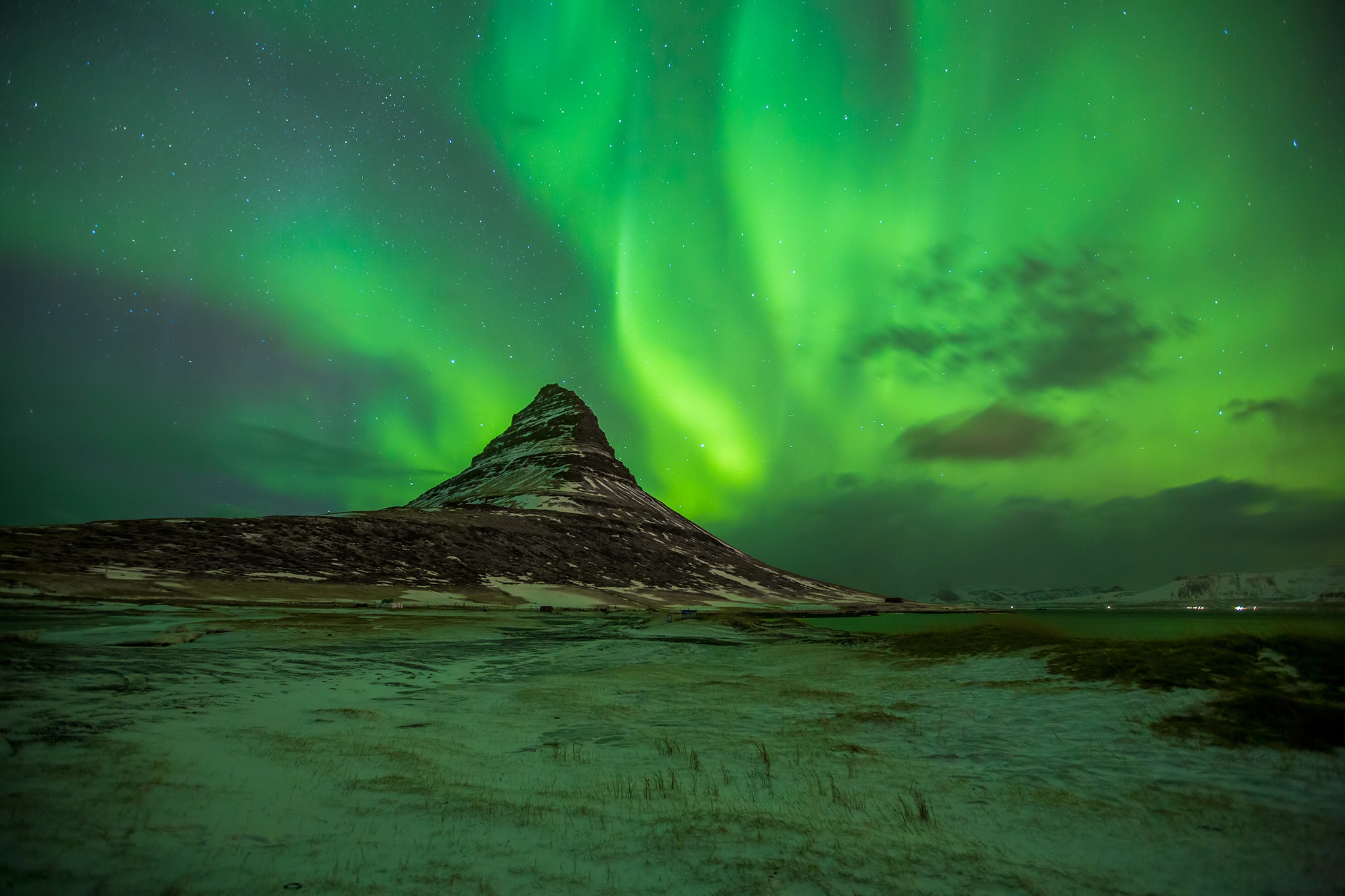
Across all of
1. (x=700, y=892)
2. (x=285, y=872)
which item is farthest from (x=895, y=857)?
(x=285, y=872)

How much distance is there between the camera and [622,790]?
9133 millimetres

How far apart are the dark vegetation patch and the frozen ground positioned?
69 centimetres

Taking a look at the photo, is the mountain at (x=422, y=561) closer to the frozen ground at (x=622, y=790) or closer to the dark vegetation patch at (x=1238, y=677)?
the frozen ground at (x=622, y=790)

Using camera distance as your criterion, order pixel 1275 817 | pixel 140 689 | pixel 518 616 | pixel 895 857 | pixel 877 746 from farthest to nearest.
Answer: pixel 518 616 < pixel 140 689 < pixel 877 746 < pixel 1275 817 < pixel 895 857

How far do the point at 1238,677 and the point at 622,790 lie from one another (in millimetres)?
15102

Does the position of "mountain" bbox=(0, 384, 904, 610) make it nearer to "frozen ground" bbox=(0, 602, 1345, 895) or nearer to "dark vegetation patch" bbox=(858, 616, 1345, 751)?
"frozen ground" bbox=(0, 602, 1345, 895)

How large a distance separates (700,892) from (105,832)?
20.2 ft

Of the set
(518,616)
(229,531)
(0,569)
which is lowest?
(518,616)

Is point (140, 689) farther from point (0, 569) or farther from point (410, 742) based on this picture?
point (0, 569)

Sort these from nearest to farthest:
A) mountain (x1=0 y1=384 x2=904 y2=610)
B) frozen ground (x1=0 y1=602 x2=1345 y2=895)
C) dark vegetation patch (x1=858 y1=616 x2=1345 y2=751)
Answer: frozen ground (x1=0 y1=602 x2=1345 y2=895)
dark vegetation patch (x1=858 y1=616 x2=1345 y2=751)
mountain (x1=0 y1=384 x2=904 y2=610)

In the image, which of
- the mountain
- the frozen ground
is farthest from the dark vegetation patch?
the mountain

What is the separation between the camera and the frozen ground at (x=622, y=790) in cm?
633

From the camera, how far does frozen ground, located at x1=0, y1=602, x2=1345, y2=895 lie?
6332 mm

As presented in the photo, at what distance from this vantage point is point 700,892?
6.05m
